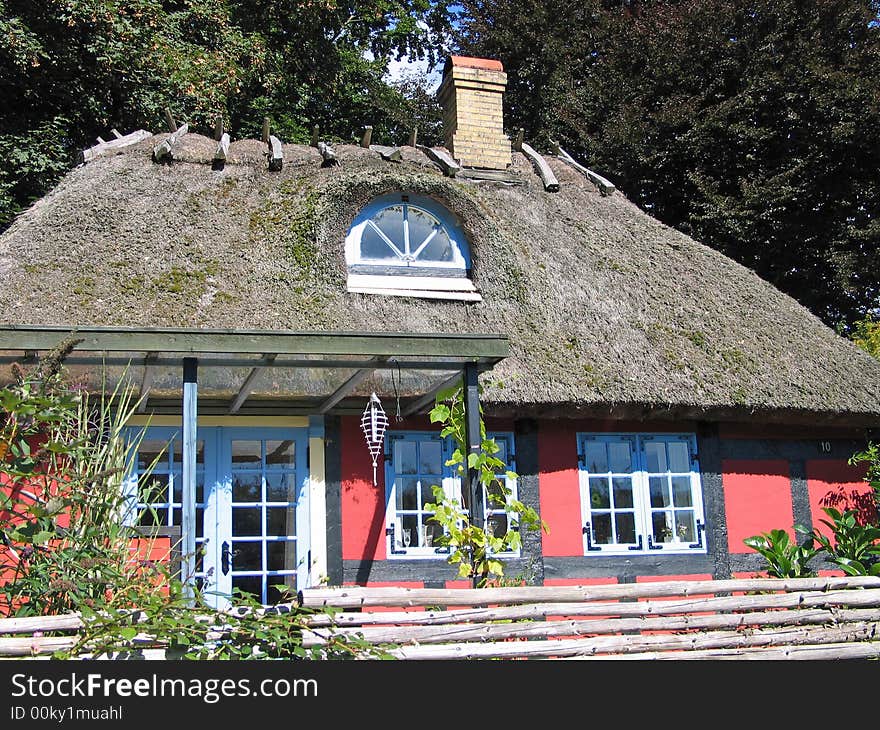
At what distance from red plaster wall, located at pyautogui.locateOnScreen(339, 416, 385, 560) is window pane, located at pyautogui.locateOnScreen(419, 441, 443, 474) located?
367mm

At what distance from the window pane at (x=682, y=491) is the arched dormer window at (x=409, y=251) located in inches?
96.9

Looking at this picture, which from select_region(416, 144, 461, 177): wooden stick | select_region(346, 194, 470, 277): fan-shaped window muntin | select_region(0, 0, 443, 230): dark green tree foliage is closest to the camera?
select_region(346, 194, 470, 277): fan-shaped window muntin

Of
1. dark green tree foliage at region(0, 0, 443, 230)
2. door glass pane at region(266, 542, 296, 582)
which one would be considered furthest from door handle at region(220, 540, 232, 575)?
dark green tree foliage at region(0, 0, 443, 230)

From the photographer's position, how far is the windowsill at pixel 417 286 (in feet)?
28.6

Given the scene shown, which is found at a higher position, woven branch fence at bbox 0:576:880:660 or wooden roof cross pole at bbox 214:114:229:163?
wooden roof cross pole at bbox 214:114:229:163

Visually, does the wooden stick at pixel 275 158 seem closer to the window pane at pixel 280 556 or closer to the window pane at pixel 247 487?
the window pane at pixel 247 487

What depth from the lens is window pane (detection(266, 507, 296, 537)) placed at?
8.11 metres

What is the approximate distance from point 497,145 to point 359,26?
8.27 m

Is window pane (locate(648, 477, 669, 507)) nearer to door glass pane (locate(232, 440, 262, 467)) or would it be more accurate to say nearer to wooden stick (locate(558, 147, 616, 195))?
door glass pane (locate(232, 440, 262, 467))

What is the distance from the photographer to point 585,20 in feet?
56.3

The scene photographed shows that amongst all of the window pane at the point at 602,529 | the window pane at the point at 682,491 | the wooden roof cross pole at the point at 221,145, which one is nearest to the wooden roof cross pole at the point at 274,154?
the wooden roof cross pole at the point at 221,145

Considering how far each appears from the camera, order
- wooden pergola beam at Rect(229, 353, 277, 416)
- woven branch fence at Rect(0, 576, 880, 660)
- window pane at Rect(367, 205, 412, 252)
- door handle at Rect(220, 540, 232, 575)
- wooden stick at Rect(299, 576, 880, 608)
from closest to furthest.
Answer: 1. woven branch fence at Rect(0, 576, 880, 660)
2. wooden stick at Rect(299, 576, 880, 608)
3. wooden pergola beam at Rect(229, 353, 277, 416)
4. door handle at Rect(220, 540, 232, 575)
5. window pane at Rect(367, 205, 412, 252)

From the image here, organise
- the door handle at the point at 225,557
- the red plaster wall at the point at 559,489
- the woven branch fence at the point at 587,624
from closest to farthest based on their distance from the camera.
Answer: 1. the woven branch fence at the point at 587,624
2. the door handle at the point at 225,557
3. the red plaster wall at the point at 559,489

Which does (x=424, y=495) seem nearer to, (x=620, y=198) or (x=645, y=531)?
(x=645, y=531)
